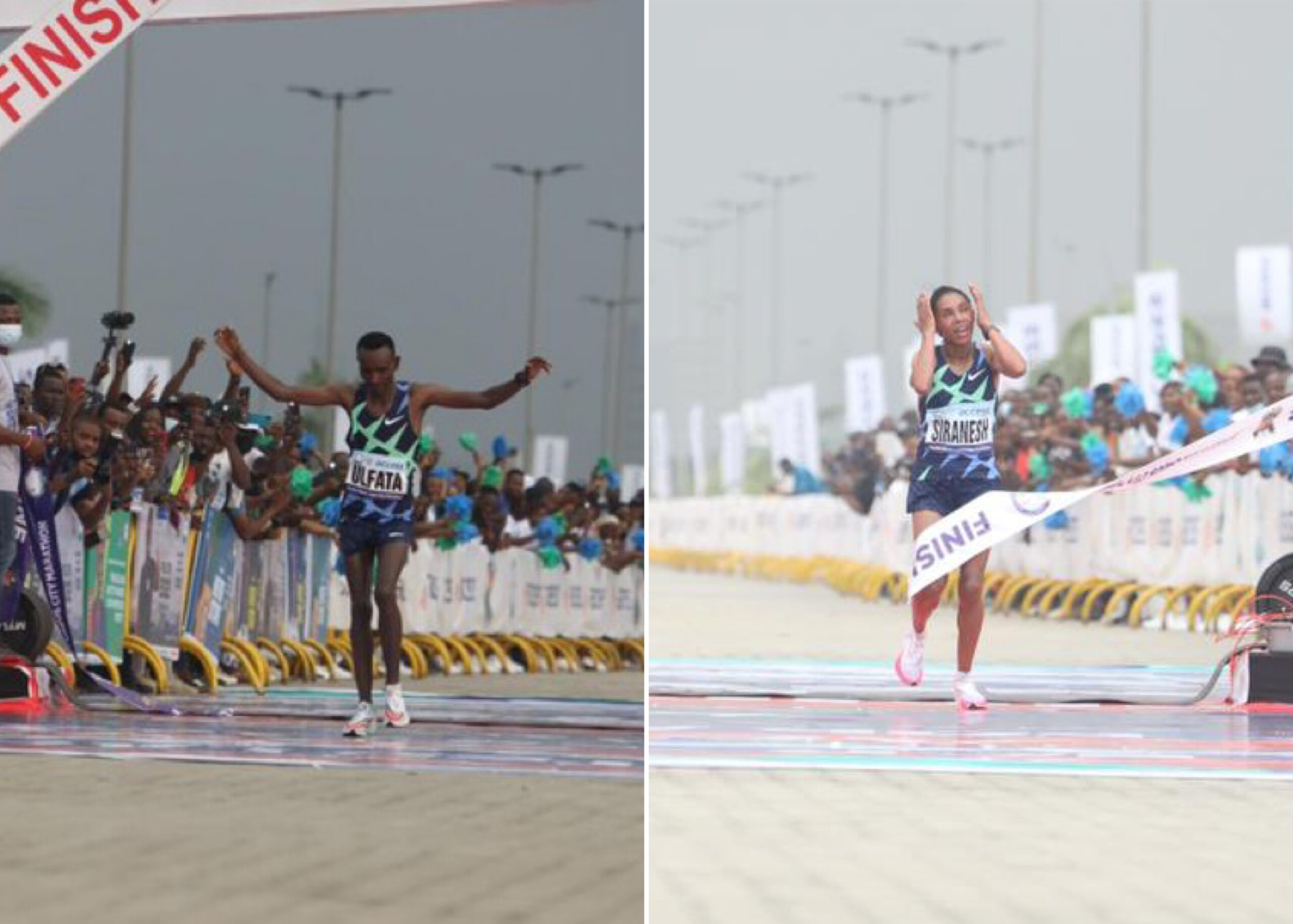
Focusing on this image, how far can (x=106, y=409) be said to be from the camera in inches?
669

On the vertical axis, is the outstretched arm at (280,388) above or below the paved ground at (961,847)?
above

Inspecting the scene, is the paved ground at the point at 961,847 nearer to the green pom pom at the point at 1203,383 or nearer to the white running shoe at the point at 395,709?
the white running shoe at the point at 395,709

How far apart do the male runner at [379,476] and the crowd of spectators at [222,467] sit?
42.7 inches

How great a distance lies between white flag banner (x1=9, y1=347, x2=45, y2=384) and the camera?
Answer: 19000 mm

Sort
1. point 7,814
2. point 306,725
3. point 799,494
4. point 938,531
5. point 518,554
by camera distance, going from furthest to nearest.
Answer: point 799,494
point 518,554
point 938,531
point 306,725
point 7,814

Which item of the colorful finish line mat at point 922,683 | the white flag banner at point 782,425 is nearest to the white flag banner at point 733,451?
the white flag banner at point 782,425

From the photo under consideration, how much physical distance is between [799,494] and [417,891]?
49.2m

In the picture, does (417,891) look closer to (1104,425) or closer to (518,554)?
(518,554)

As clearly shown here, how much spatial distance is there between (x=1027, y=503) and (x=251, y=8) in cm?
541

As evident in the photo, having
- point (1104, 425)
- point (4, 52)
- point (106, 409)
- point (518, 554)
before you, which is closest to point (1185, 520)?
point (1104, 425)

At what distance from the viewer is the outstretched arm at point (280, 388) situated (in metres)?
14.4

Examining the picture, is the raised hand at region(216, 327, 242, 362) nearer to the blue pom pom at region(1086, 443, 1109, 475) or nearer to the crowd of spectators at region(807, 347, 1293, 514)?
the crowd of spectators at region(807, 347, 1293, 514)

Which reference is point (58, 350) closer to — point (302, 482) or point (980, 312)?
point (302, 482)

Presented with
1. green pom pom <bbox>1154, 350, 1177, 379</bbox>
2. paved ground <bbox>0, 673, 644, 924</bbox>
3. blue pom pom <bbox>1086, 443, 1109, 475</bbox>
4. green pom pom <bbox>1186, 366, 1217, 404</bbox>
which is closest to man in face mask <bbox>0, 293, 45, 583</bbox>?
paved ground <bbox>0, 673, 644, 924</bbox>
